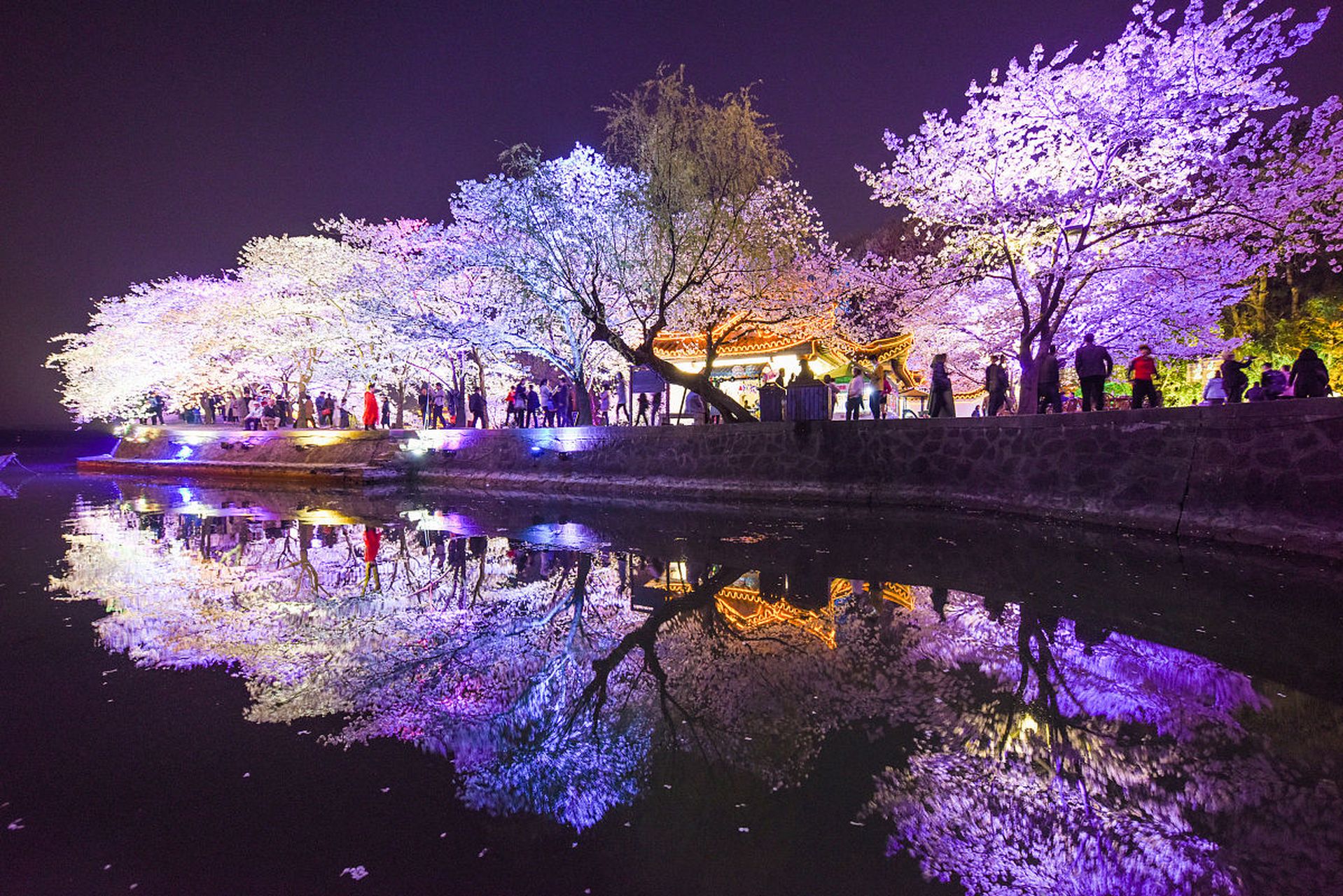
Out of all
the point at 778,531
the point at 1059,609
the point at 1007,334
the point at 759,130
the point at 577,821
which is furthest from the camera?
the point at 1007,334

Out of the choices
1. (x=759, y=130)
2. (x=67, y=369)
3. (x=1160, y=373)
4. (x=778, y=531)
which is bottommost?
(x=778, y=531)

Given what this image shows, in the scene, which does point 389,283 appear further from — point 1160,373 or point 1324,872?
point 1160,373

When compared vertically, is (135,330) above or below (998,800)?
above

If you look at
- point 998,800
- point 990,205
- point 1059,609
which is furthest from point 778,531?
point 990,205

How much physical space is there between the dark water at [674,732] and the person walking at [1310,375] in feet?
16.9

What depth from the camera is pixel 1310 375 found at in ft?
32.0

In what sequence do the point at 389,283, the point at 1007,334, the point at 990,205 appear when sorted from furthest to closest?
the point at 389,283, the point at 1007,334, the point at 990,205

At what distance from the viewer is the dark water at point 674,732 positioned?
6.95ft

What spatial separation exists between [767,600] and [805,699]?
81.0 inches

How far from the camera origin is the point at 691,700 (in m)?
3.39

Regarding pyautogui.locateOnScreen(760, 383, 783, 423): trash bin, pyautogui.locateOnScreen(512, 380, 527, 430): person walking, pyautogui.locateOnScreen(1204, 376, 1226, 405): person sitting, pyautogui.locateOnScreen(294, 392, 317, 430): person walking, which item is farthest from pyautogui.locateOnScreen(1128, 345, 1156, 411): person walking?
pyautogui.locateOnScreen(294, 392, 317, 430): person walking

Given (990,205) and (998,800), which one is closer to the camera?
(998,800)

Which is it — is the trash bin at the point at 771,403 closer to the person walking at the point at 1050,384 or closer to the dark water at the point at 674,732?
the person walking at the point at 1050,384

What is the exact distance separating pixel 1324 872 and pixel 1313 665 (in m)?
2.56
